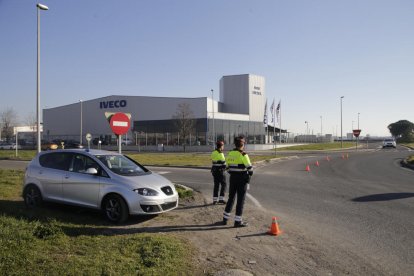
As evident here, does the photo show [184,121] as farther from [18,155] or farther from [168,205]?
[168,205]

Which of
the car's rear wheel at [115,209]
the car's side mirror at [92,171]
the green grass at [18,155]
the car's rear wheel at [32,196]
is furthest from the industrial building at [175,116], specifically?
the car's rear wheel at [115,209]

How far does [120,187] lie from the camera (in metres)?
7.61

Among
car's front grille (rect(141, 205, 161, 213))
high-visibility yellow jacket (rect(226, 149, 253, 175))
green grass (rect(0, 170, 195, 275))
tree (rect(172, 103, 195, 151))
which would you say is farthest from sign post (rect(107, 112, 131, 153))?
tree (rect(172, 103, 195, 151))

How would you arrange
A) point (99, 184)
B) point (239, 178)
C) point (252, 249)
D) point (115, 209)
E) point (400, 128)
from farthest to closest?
point (400, 128)
point (99, 184)
point (115, 209)
point (239, 178)
point (252, 249)

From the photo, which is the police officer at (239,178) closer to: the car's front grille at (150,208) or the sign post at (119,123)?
the car's front grille at (150,208)

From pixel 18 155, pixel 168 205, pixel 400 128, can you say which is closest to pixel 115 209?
pixel 168 205

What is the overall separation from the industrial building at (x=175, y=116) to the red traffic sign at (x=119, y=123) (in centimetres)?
4504

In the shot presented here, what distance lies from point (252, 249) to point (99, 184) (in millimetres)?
3514

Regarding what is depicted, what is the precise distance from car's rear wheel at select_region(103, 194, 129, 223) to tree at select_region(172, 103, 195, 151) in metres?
49.7

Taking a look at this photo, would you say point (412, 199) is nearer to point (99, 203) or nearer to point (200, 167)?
point (99, 203)

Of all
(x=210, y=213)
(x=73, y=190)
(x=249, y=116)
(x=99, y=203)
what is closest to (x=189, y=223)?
(x=210, y=213)

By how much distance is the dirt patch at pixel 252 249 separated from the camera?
5121 millimetres

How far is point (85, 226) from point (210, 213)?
9.47ft

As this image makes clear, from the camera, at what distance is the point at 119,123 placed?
36.7 ft
